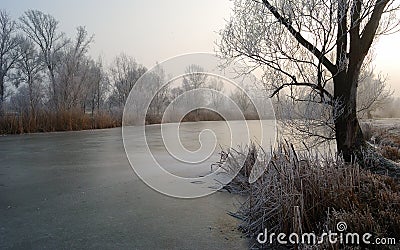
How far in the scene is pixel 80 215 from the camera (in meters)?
3.46

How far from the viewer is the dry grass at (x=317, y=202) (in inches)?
102

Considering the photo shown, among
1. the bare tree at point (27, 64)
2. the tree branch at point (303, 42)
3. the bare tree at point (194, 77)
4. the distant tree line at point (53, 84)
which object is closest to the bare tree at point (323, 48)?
the tree branch at point (303, 42)

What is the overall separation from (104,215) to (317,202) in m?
2.12

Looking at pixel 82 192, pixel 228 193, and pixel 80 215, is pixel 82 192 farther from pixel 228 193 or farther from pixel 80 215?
pixel 228 193

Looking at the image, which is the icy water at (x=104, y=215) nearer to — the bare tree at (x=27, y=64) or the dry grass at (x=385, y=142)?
the dry grass at (x=385, y=142)

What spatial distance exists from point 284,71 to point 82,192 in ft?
11.4

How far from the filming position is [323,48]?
189 inches

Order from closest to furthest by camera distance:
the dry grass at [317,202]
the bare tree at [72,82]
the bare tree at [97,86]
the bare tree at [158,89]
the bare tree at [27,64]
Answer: the dry grass at [317,202] → the bare tree at [158,89] → the bare tree at [72,82] → the bare tree at [97,86] → the bare tree at [27,64]

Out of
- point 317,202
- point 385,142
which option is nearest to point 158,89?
point 317,202

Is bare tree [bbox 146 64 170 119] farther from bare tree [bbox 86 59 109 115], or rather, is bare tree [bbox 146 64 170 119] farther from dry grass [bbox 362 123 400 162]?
bare tree [bbox 86 59 109 115]

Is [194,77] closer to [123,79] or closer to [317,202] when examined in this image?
[317,202]

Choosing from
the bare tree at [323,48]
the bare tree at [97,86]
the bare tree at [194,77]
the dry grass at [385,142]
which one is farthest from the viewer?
the bare tree at [97,86]

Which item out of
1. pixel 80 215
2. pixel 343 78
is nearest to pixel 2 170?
pixel 80 215

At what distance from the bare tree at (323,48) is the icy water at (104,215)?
2004 millimetres
